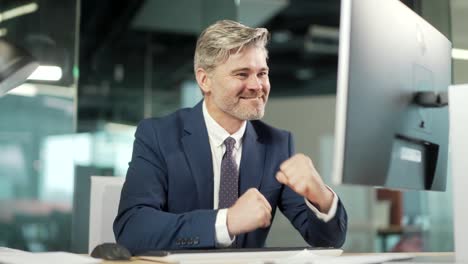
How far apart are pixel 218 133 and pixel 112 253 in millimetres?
747

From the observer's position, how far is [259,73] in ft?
6.52

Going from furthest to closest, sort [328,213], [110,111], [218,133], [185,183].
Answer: [110,111], [218,133], [185,183], [328,213]

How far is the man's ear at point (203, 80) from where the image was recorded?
6.91 feet

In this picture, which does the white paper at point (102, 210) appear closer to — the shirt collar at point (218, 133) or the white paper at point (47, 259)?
the shirt collar at point (218, 133)

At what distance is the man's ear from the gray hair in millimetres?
55

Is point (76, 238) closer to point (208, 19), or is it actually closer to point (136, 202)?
point (208, 19)

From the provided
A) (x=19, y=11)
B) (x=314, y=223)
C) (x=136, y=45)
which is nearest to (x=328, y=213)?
(x=314, y=223)

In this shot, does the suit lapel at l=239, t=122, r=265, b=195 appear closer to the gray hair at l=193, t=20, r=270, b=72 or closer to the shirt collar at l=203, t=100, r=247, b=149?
the shirt collar at l=203, t=100, r=247, b=149

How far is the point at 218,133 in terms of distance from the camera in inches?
78.0

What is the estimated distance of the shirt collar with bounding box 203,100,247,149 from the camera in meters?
1.97

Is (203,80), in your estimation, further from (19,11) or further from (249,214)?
(19,11)

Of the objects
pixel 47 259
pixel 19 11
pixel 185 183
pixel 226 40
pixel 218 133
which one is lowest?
pixel 47 259

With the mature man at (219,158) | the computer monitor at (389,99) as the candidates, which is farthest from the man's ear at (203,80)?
the computer monitor at (389,99)

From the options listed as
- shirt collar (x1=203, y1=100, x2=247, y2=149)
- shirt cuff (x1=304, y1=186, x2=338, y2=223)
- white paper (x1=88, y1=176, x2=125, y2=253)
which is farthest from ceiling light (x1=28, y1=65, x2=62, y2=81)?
shirt cuff (x1=304, y1=186, x2=338, y2=223)
